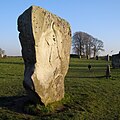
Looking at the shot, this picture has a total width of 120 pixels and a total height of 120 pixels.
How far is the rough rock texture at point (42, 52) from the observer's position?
1227 centimetres

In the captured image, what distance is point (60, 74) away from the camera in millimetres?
14219

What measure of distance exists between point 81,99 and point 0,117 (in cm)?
411

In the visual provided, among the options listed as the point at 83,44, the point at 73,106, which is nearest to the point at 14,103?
the point at 73,106

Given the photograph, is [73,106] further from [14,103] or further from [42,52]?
[42,52]

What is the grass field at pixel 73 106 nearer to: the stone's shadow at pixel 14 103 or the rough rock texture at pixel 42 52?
the stone's shadow at pixel 14 103

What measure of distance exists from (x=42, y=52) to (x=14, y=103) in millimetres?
2486

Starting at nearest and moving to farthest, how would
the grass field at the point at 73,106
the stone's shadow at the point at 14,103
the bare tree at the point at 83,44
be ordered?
the grass field at the point at 73,106, the stone's shadow at the point at 14,103, the bare tree at the point at 83,44

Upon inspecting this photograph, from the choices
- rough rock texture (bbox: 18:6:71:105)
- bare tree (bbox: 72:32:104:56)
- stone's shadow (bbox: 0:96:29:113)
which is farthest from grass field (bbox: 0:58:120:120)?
bare tree (bbox: 72:32:104:56)

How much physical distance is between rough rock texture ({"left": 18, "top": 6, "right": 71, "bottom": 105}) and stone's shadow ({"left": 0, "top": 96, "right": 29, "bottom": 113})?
642 millimetres

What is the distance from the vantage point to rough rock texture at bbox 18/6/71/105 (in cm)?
1227

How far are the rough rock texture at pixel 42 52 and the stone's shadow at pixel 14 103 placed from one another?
2.11 ft

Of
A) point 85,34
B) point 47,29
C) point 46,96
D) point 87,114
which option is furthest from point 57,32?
point 85,34

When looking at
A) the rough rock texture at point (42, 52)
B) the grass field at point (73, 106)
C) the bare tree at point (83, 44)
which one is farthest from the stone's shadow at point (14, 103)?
the bare tree at point (83, 44)

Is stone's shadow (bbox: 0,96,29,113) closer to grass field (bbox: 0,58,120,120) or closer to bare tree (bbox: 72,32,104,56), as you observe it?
grass field (bbox: 0,58,120,120)
